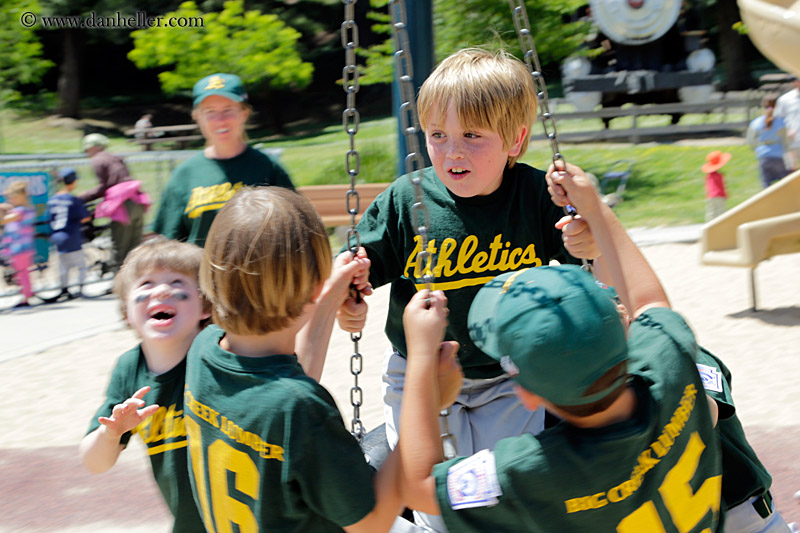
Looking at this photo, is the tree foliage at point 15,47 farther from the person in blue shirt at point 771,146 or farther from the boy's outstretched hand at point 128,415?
the boy's outstretched hand at point 128,415

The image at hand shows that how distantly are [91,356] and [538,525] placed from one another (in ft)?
20.6

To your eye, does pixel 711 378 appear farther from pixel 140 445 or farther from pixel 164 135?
pixel 164 135

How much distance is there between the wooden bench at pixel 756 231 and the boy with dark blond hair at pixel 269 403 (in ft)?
20.0

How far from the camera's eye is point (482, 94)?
2.34 meters

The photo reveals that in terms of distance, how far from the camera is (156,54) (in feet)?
82.6

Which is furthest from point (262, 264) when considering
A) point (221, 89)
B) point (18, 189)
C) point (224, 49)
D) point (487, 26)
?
point (224, 49)

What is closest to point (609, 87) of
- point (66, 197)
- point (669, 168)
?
point (669, 168)

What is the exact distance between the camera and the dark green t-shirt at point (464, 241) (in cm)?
249

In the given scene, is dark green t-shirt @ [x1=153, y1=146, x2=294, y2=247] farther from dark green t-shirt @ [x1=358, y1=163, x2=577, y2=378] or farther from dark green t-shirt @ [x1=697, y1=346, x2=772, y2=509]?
dark green t-shirt @ [x1=697, y1=346, x2=772, y2=509]

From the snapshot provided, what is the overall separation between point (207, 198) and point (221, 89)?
603 millimetres

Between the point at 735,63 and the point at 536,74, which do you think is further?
the point at 735,63

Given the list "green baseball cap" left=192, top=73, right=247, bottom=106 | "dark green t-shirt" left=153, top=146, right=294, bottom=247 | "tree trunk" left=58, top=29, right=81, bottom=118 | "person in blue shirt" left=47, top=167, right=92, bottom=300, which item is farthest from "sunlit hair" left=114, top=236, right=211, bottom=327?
"tree trunk" left=58, top=29, right=81, bottom=118

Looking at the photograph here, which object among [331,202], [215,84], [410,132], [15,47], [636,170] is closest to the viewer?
[410,132]

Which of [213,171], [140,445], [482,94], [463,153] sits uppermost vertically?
[482,94]
